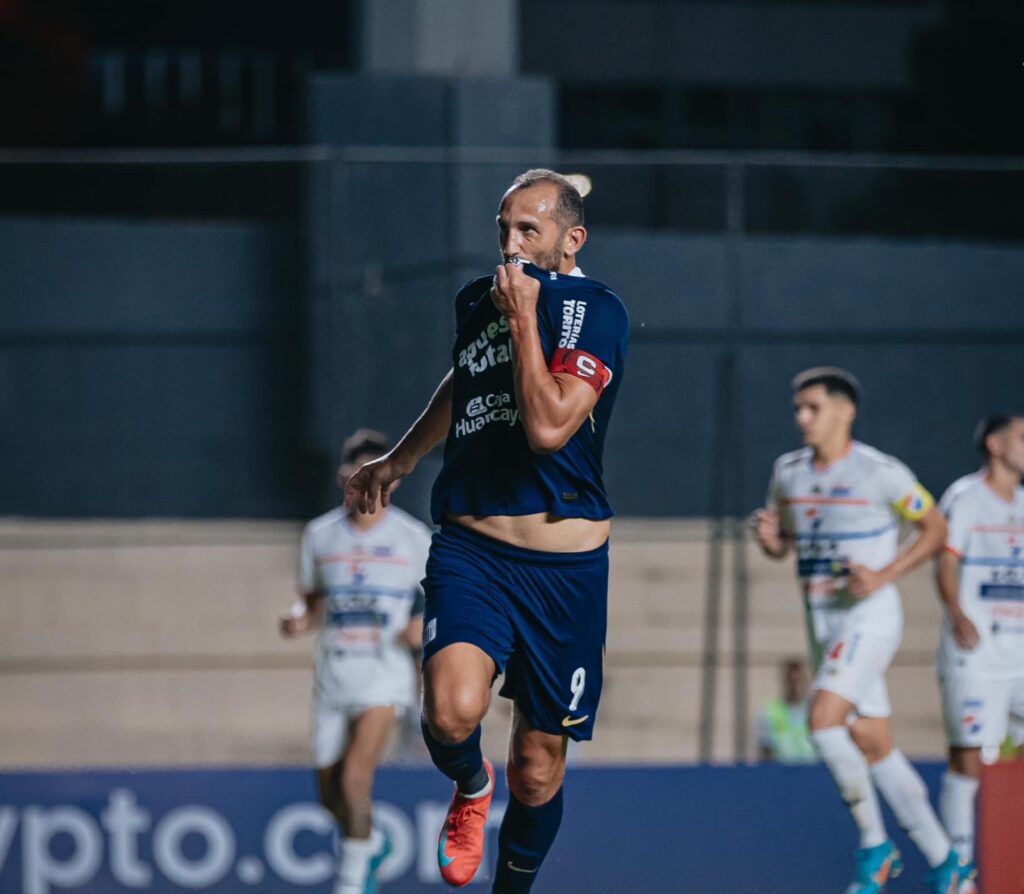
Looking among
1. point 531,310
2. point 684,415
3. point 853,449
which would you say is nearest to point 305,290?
point 684,415

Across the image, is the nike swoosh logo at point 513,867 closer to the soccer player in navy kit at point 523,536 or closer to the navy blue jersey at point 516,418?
the soccer player in navy kit at point 523,536

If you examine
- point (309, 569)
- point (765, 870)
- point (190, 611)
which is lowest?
point (765, 870)

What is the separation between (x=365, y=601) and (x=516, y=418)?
3.76 meters

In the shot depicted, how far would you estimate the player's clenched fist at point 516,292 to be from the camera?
13.3 feet

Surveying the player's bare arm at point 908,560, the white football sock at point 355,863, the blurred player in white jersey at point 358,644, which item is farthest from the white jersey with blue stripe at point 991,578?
the white football sock at point 355,863

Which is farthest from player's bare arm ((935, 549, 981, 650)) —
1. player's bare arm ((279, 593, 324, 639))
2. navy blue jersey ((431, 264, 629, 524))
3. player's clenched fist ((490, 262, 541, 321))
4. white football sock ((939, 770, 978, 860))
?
player's clenched fist ((490, 262, 541, 321))

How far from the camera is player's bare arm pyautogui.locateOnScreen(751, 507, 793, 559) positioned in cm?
723

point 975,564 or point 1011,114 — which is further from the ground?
point 1011,114

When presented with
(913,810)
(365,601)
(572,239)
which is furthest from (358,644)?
(572,239)

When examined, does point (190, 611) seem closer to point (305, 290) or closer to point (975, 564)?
point (305, 290)

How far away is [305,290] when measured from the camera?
34.2ft

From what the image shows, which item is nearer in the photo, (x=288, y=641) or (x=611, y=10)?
(x=288, y=641)

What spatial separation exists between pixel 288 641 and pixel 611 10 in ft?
27.9

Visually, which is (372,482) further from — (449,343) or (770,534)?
(449,343)
